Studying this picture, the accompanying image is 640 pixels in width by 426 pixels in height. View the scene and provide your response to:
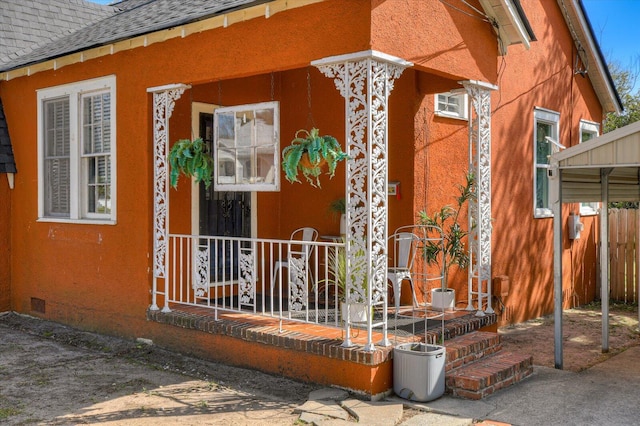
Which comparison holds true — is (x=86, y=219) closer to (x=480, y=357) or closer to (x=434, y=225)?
(x=434, y=225)

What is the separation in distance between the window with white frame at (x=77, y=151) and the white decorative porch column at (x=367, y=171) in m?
3.64

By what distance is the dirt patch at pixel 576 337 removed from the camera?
7.53 meters

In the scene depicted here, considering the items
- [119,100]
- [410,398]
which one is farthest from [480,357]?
[119,100]

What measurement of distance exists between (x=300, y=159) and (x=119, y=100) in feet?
10.3

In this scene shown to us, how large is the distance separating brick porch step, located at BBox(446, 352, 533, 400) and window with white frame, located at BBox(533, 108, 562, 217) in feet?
13.3

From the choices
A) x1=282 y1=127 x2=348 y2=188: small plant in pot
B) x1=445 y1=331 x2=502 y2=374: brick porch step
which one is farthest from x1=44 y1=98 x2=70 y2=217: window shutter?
x1=445 y1=331 x2=502 y2=374: brick porch step

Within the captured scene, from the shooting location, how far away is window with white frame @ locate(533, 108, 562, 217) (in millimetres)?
10070

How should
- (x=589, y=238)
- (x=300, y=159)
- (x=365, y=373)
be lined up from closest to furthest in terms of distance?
(x=365, y=373) < (x=300, y=159) < (x=589, y=238)

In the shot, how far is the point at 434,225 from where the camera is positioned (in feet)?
23.9

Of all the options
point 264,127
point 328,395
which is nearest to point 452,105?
point 264,127

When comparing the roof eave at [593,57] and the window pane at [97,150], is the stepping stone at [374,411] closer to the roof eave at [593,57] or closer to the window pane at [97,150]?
the window pane at [97,150]

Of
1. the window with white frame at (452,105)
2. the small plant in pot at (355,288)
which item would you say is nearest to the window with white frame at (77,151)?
the small plant in pot at (355,288)

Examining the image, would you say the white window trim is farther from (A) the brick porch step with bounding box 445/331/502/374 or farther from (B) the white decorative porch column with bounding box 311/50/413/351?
(B) the white decorative porch column with bounding box 311/50/413/351

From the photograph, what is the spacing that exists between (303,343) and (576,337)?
4.51m
